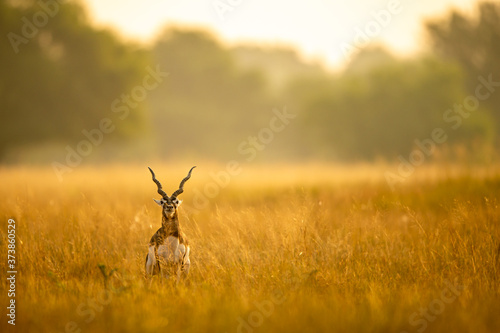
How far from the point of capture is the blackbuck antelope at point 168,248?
566 centimetres

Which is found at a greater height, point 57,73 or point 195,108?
point 195,108

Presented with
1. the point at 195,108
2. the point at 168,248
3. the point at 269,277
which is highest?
the point at 195,108

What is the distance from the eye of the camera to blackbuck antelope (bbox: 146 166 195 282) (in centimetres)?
566

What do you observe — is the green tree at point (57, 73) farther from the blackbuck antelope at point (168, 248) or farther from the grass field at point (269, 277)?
the blackbuck antelope at point (168, 248)

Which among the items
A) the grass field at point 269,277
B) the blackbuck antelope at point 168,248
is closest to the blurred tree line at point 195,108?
the grass field at point 269,277

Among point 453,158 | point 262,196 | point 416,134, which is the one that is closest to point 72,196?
point 262,196

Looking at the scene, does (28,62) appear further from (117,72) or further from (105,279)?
(105,279)

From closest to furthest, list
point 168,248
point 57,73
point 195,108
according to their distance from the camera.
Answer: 1. point 168,248
2. point 57,73
3. point 195,108

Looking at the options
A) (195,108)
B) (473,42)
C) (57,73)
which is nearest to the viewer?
(57,73)

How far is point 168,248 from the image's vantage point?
5680 mm

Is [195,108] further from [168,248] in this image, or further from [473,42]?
[168,248]

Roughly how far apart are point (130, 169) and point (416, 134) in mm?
16546

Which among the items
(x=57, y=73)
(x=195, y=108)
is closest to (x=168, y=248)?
(x=57, y=73)

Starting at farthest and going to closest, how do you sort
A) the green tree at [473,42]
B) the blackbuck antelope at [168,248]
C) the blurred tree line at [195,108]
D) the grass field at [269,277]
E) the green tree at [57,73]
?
the green tree at [473,42] → the blurred tree line at [195,108] → the green tree at [57,73] → the blackbuck antelope at [168,248] → the grass field at [269,277]
